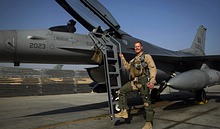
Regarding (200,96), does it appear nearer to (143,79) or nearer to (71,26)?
(143,79)

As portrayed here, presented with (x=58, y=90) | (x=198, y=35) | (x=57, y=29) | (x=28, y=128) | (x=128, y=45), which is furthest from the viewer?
(x=58, y=90)

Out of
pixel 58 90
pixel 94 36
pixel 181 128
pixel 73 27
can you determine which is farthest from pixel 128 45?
pixel 58 90

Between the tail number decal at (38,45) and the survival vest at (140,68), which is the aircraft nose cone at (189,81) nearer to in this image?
the survival vest at (140,68)

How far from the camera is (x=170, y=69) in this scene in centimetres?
895

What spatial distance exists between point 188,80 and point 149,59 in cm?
296

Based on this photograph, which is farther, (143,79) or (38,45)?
(38,45)

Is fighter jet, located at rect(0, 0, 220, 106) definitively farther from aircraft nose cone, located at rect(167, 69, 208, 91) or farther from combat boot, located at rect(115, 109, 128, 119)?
combat boot, located at rect(115, 109, 128, 119)

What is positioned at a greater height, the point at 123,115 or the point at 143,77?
the point at 143,77

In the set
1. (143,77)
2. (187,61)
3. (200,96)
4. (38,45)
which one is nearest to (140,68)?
(143,77)

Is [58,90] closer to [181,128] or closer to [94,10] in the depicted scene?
[94,10]

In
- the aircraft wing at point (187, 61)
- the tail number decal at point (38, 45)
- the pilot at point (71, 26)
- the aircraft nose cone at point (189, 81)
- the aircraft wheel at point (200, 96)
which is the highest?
the pilot at point (71, 26)

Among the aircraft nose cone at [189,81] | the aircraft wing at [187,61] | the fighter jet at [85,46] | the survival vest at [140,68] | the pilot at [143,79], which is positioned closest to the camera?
the pilot at [143,79]

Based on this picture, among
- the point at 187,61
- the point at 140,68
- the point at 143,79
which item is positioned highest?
the point at 187,61

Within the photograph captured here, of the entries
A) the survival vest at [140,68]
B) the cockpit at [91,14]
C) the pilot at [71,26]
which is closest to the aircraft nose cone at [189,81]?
the survival vest at [140,68]
